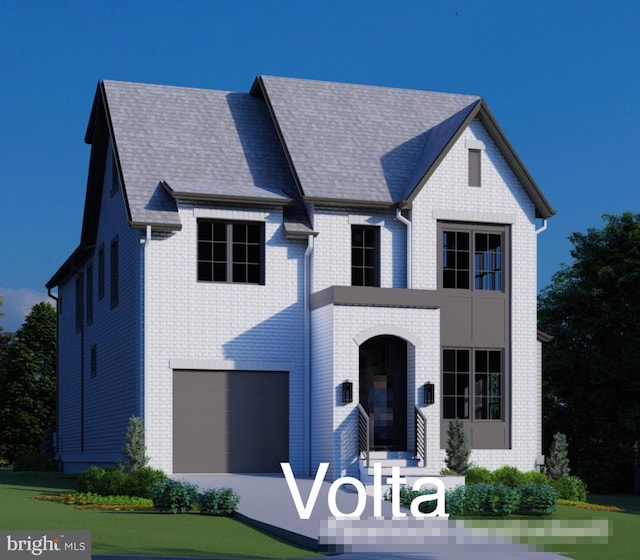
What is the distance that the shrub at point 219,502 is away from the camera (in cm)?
1951

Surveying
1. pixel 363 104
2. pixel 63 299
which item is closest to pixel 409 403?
pixel 363 104

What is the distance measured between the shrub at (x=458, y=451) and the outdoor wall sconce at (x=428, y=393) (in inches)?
44.0

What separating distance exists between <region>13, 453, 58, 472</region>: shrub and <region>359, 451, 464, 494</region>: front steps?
16.4m

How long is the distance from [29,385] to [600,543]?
41.6m

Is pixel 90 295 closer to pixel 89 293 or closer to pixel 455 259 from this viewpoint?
pixel 89 293

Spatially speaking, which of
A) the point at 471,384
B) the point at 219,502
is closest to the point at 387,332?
the point at 471,384

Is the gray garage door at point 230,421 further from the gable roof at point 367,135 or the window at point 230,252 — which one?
the gable roof at point 367,135

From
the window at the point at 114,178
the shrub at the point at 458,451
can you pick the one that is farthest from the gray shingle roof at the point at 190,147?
the shrub at the point at 458,451

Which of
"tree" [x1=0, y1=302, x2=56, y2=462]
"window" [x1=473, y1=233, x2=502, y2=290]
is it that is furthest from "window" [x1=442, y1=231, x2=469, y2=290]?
"tree" [x1=0, y1=302, x2=56, y2=462]

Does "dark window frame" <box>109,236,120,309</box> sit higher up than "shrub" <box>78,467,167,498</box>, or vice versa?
"dark window frame" <box>109,236,120,309</box>

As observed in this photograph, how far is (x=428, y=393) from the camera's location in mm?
26359

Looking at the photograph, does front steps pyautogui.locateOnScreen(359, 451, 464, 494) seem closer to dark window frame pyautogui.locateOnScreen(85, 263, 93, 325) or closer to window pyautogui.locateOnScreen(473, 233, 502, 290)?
window pyautogui.locateOnScreen(473, 233, 502, 290)

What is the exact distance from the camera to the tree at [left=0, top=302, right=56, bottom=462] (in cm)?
5403

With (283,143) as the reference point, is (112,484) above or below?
below
